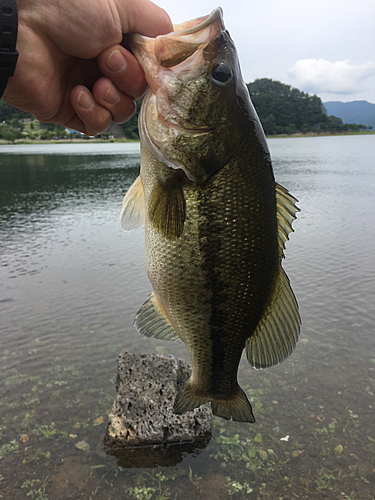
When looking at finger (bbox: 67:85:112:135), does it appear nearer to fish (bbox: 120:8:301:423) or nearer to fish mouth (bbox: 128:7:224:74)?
fish (bbox: 120:8:301:423)

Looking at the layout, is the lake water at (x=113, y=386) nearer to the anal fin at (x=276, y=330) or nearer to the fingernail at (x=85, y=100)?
the anal fin at (x=276, y=330)

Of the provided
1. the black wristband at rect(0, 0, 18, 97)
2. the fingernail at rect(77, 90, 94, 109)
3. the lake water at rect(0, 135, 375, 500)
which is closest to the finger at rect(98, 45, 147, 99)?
the fingernail at rect(77, 90, 94, 109)

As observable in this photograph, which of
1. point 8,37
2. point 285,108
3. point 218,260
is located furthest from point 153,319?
point 285,108

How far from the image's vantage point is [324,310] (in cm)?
1027

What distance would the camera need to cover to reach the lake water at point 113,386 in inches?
205

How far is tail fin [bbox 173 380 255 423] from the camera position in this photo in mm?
2588

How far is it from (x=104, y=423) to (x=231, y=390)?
4223mm

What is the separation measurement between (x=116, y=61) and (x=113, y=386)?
5858 millimetres

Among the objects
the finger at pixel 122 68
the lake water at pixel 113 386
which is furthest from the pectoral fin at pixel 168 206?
the lake water at pixel 113 386

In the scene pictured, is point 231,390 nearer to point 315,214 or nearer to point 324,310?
point 324,310

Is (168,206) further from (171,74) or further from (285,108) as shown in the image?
(285,108)

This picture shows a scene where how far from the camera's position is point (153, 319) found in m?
2.49

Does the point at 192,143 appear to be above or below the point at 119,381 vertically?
above

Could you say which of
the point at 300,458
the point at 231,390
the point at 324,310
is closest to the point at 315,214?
the point at 324,310
